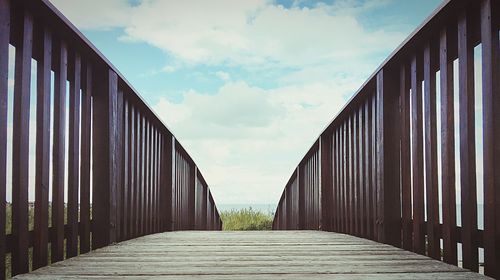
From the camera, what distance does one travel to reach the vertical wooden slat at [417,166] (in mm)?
3135

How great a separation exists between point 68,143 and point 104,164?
583 millimetres

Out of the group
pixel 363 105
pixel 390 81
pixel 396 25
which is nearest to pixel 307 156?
pixel 396 25

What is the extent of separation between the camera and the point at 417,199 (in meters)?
3.18

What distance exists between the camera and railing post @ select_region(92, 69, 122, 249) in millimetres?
3658

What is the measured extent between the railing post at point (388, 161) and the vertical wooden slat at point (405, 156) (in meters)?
0.10

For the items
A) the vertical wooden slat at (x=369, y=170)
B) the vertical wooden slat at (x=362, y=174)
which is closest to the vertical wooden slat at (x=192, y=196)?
the vertical wooden slat at (x=362, y=174)

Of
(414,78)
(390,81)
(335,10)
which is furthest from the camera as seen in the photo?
(335,10)

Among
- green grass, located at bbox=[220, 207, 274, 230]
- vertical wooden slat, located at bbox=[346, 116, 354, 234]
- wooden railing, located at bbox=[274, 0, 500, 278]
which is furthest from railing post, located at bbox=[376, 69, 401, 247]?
green grass, located at bbox=[220, 207, 274, 230]

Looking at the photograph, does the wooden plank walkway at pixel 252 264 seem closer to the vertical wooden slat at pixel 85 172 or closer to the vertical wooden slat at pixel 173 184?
the vertical wooden slat at pixel 85 172

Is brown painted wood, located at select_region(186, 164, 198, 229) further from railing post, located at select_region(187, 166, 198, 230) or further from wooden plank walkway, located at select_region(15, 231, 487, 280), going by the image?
wooden plank walkway, located at select_region(15, 231, 487, 280)

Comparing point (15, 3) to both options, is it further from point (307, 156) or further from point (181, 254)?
point (307, 156)

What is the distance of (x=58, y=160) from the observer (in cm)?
289

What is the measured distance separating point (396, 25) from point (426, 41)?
2.73m

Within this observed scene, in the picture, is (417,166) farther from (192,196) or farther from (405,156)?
(192,196)
